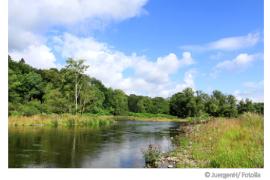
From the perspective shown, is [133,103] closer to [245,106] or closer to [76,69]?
[245,106]

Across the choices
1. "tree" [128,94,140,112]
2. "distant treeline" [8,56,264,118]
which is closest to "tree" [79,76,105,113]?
"distant treeline" [8,56,264,118]

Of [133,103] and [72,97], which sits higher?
[72,97]

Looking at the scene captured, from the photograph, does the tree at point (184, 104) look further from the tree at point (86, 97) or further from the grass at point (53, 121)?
the grass at point (53, 121)

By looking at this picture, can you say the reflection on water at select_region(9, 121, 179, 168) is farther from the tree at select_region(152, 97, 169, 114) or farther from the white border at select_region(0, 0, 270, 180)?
the tree at select_region(152, 97, 169, 114)

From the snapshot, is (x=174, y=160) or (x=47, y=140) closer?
(x=174, y=160)

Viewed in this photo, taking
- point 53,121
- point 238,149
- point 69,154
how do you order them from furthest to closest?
1. point 53,121
2. point 69,154
3. point 238,149

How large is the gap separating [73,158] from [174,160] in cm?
359

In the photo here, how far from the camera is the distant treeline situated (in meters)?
32.3

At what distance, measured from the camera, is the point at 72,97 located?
128ft

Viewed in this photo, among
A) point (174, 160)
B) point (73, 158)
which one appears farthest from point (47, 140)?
point (174, 160)
